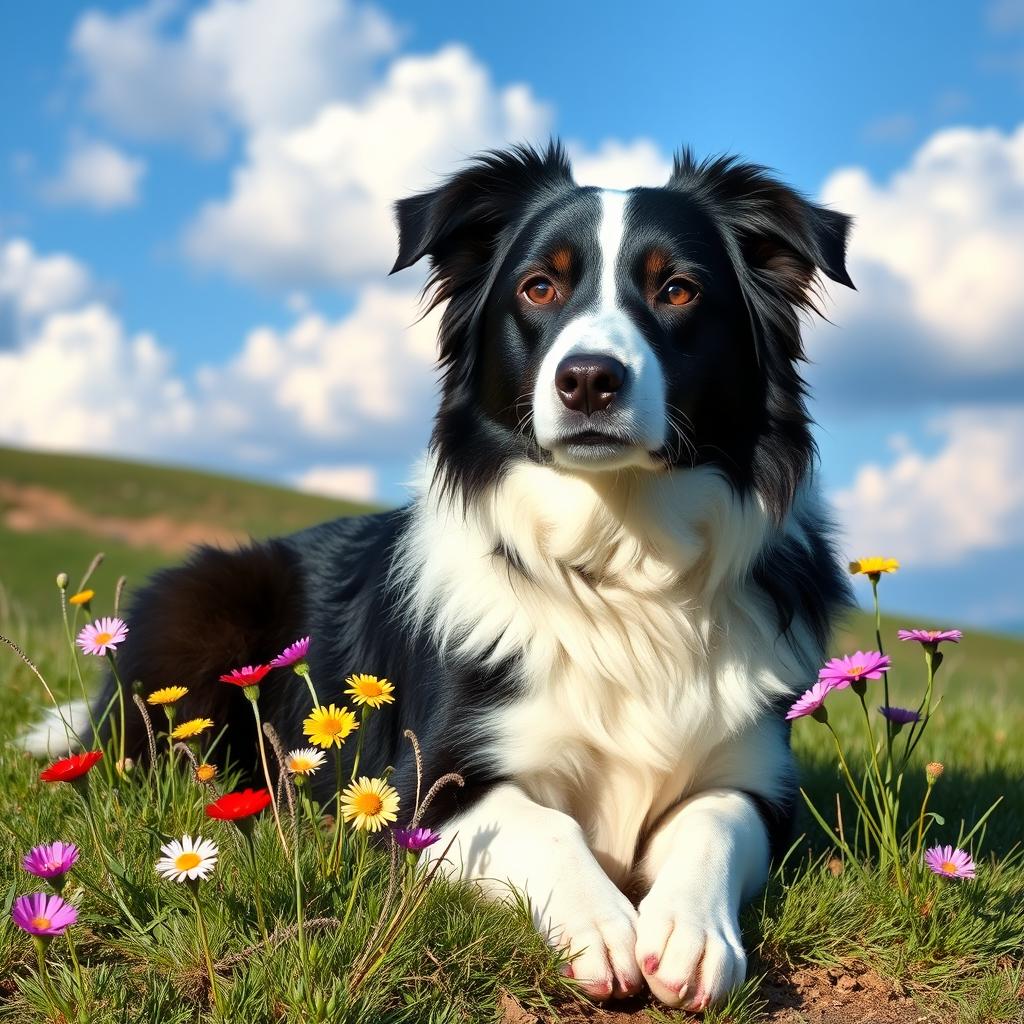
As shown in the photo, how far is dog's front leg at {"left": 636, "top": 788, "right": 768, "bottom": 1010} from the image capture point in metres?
2.72

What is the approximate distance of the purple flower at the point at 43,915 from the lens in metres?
2.29

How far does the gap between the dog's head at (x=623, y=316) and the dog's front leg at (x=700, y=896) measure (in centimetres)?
96

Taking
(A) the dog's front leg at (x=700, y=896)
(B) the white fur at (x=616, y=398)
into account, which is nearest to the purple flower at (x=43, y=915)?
(A) the dog's front leg at (x=700, y=896)

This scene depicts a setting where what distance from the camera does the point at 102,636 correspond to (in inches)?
134

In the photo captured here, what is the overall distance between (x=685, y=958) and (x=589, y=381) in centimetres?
143

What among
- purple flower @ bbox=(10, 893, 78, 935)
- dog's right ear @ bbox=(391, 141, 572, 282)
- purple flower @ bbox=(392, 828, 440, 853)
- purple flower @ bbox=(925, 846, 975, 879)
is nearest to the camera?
purple flower @ bbox=(10, 893, 78, 935)

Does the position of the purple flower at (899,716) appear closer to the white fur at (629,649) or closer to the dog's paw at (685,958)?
the white fur at (629,649)

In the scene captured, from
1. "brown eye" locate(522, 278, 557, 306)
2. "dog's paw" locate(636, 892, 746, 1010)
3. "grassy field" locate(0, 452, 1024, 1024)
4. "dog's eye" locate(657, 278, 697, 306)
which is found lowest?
"grassy field" locate(0, 452, 1024, 1024)

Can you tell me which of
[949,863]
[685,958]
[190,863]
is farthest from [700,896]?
[190,863]

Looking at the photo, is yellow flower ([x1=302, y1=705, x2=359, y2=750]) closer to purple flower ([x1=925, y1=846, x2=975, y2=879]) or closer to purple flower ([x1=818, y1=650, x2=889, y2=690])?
purple flower ([x1=818, y1=650, x2=889, y2=690])

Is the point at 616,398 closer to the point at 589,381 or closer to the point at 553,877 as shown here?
the point at 589,381

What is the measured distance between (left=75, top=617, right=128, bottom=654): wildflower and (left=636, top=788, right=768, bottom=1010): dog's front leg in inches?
64.3

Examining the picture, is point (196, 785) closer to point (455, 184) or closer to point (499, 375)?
point (499, 375)

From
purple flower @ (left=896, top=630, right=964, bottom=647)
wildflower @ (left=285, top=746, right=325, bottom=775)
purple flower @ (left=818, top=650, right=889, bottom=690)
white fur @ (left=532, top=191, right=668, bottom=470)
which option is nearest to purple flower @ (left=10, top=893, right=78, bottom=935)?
wildflower @ (left=285, top=746, right=325, bottom=775)
